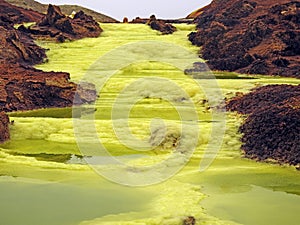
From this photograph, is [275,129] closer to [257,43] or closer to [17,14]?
[257,43]

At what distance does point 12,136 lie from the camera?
1517cm

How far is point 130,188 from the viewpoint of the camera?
34.0 feet

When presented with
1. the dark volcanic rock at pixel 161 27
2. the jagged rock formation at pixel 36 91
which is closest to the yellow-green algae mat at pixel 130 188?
the jagged rock formation at pixel 36 91

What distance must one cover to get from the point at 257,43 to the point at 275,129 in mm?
21055

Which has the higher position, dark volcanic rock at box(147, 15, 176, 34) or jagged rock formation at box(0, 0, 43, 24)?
jagged rock formation at box(0, 0, 43, 24)

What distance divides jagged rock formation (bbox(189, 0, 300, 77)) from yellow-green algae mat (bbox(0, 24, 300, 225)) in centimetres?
1337

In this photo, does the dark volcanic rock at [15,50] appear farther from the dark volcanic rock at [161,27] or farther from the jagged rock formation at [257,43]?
the dark volcanic rock at [161,27]

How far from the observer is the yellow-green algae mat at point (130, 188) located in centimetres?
879

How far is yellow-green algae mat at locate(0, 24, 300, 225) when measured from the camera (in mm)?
8789

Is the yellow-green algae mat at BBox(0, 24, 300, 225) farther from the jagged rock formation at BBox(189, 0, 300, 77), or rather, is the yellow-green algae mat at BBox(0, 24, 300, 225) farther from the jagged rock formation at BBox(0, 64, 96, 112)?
the jagged rock formation at BBox(189, 0, 300, 77)

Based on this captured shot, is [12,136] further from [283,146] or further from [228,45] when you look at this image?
[228,45]

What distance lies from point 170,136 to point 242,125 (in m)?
2.95

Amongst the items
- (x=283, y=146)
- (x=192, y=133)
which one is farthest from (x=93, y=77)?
(x=283, y=146)

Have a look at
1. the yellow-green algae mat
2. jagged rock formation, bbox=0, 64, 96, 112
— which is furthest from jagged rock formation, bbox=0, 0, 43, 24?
the yellow-green algae mat
